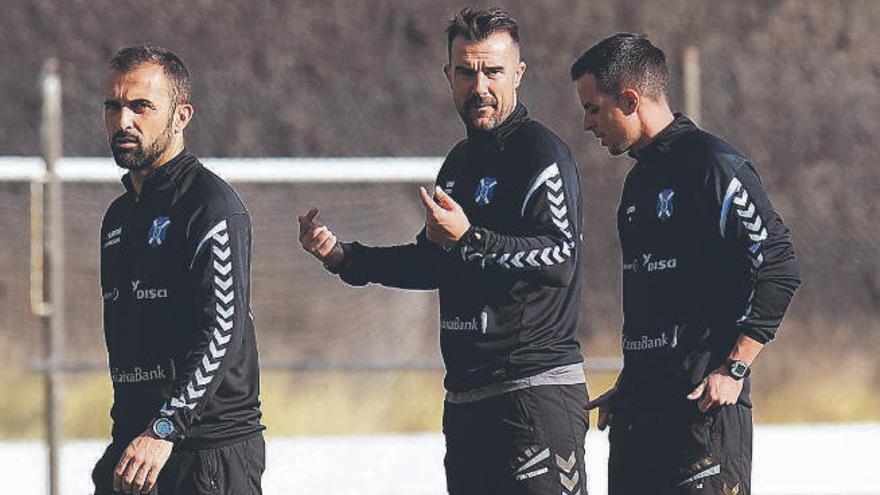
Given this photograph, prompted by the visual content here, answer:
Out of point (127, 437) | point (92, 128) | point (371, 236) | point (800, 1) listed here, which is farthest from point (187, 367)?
point (800, 1)

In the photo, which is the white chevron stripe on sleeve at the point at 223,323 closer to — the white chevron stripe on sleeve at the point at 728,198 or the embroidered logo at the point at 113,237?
the embroidered logo at the point at 113,237

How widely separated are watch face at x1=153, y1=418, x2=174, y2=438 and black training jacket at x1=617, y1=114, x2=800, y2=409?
1381mm

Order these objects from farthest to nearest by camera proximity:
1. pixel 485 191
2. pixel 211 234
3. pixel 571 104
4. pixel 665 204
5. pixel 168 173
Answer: pixel 571 104 → pixel 485 191 → pixel 168 173 → pixel 665 204 → pixel 211 234

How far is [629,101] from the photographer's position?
6.20 metres

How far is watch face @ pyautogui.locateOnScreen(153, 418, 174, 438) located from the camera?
5.82 metres

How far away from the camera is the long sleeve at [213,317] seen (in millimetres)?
5855

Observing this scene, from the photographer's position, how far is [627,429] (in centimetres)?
618

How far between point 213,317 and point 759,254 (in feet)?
5.18

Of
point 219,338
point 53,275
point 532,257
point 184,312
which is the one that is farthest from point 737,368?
point 53,275

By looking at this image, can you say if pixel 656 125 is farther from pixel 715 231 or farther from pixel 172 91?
pixel 172 91

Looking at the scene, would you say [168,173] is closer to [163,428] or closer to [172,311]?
[172,311]

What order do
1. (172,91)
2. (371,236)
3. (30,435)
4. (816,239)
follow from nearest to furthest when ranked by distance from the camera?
1. (172,91)
2. (371,236)
3. (30,435)
4. (816,239)

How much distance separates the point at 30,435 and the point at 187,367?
26.9 feet

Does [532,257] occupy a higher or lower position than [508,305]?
higher
